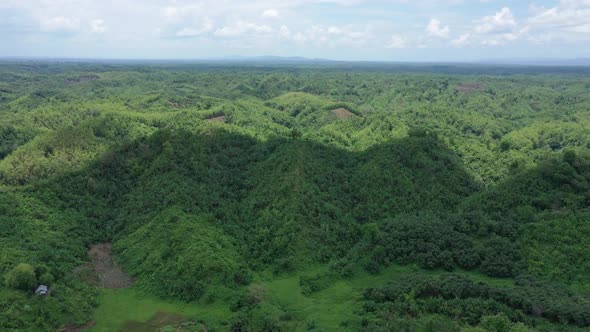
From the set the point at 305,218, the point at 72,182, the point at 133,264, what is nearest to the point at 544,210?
the point at 305,218

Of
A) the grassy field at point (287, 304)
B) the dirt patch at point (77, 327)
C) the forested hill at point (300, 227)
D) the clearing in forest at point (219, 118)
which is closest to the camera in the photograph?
the dirt patch at point (77, 327)

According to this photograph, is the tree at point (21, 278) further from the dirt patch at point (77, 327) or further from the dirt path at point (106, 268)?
the dirt path at point (106, 268)

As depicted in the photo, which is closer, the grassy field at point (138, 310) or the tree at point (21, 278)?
the tree at point (21, 278)

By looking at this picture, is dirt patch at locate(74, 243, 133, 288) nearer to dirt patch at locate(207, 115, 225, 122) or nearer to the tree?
the tree

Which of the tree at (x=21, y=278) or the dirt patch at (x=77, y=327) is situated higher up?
the tree at (x=21, y=278)

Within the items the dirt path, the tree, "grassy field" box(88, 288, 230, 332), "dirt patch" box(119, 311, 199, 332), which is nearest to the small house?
the tree

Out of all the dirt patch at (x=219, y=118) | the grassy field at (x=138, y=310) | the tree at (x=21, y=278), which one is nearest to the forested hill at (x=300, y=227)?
the tree at (x=21, y=278)

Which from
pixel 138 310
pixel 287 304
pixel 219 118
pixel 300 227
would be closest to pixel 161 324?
pixel 138 310

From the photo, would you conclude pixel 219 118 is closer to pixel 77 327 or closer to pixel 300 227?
pixel 300 227

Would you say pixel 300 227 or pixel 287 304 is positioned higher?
pixel 300 227
